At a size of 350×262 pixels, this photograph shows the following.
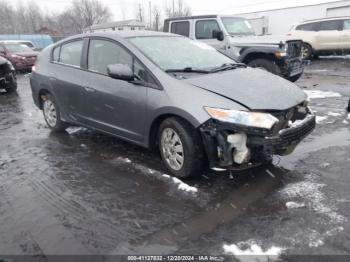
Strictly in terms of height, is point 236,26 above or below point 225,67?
above

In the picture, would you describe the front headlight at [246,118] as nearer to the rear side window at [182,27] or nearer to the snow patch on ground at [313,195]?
the snow patch on ground at [313,195]

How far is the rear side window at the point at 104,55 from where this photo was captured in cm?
470

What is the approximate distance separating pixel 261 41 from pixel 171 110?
6.32m

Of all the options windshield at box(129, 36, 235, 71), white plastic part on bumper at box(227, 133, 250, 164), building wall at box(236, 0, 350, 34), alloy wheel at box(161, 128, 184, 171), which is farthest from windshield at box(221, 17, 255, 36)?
building wall at box(236, 0, 350, 34)

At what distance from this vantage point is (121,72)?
14.3 feet

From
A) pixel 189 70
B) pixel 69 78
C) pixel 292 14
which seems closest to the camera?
pixel 189 70

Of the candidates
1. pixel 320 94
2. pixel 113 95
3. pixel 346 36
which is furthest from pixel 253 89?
pixel 346 36

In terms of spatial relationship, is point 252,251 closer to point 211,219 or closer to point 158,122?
point 211,219

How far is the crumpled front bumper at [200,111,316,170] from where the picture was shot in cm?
364

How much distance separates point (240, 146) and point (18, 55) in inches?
626

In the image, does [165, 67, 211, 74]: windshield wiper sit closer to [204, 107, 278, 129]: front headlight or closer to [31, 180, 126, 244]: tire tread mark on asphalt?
[204, 107, 278, 129]: front headlight

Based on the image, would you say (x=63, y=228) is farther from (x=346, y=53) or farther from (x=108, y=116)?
(x=346, y=53)

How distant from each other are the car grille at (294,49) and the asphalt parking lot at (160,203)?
4330 mm

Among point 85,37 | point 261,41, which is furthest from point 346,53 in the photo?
point 85,37
